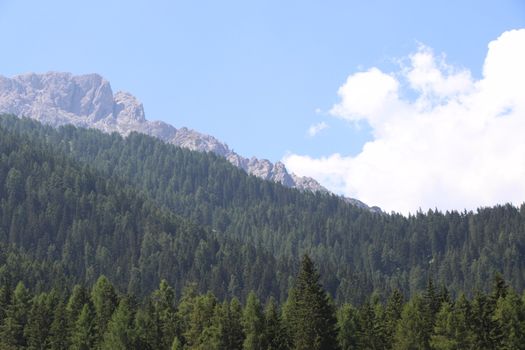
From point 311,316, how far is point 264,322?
1216 centimetres

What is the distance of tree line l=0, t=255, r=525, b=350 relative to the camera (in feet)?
295

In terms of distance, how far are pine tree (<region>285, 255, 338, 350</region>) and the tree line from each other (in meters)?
0.11

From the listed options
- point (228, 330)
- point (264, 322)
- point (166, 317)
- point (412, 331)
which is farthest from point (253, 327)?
point (412, 331)

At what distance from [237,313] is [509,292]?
36.5 metres

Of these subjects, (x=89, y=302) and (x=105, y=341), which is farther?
(x=89, y=302)

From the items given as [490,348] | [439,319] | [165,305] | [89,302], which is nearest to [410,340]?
[439,319]

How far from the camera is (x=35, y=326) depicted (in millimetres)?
109875

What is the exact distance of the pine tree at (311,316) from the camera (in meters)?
87.2

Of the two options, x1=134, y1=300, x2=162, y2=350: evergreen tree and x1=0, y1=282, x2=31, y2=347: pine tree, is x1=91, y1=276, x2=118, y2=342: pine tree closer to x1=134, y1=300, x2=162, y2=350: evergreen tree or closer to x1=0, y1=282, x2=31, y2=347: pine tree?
x1=134, y1=300, x2=162, y2=350: evergreen tree

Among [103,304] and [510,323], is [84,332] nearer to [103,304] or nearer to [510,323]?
[103,304]

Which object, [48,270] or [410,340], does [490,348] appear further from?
[48,270]

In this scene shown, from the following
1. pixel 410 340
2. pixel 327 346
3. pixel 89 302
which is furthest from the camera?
pixel 89 302

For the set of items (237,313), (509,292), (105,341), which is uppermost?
(509,292)

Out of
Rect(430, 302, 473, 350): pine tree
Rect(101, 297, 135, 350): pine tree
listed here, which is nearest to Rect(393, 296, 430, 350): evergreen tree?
Rect(430, 302, 473, 350): pine tree
